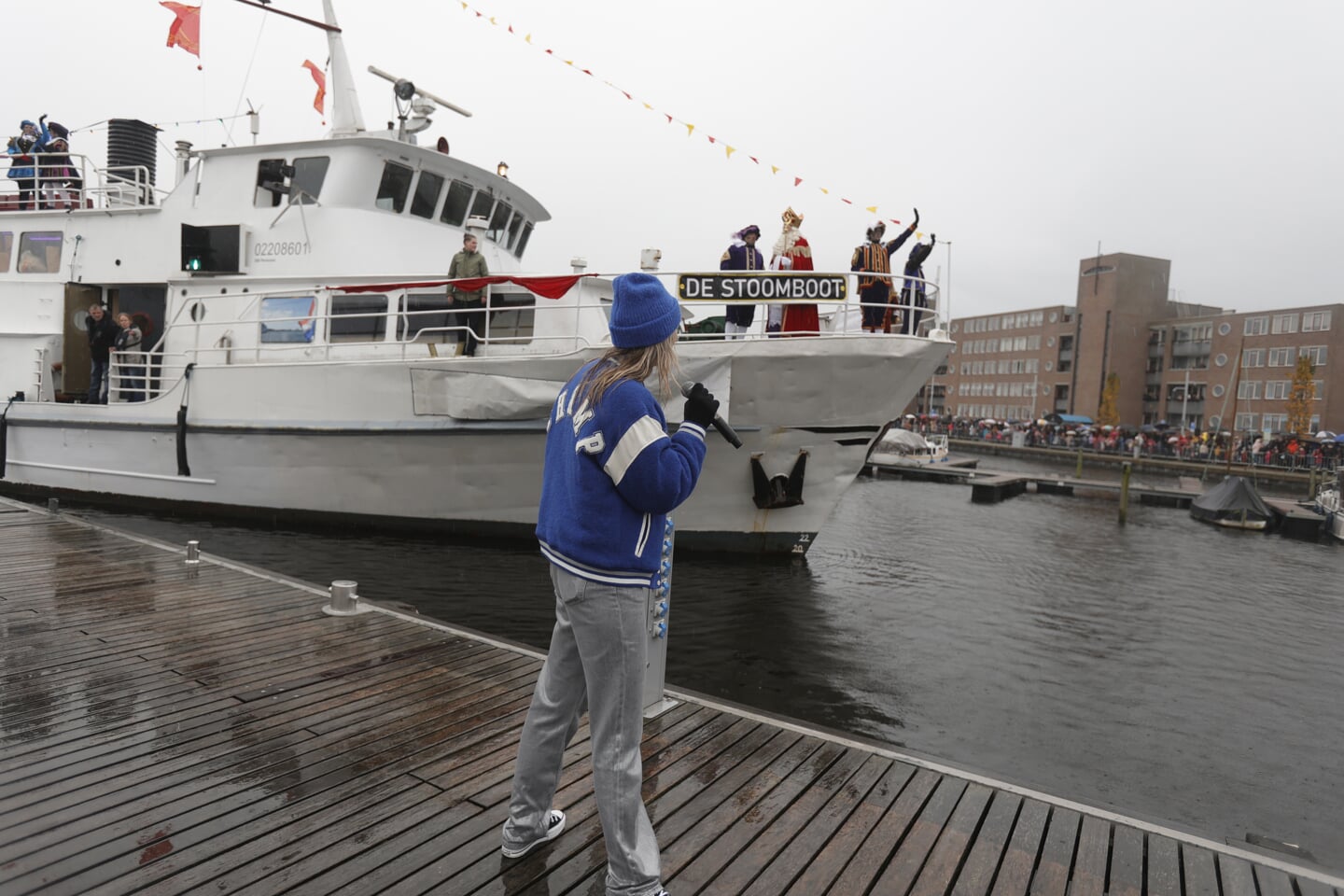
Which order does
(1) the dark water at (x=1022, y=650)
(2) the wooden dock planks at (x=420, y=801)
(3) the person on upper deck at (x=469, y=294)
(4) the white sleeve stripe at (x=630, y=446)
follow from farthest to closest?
(3) the person on upper deck at (x=469, y=294) → (1) the dark water at (x=1022, y=650) → (2) the wooden dock planks at (x=420, y=801) → (4) the white sleeve stripe at (x=630, y=446)

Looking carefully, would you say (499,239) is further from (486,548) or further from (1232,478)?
(1232,478)

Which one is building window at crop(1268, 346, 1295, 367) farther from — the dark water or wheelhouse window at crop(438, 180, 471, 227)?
wheelhouse window at crop(438, 180, 471, 227)

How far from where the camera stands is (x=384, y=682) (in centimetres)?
423

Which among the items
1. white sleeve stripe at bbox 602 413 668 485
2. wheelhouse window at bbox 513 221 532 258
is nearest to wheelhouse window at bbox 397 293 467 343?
wheelhouse window at bbox 513 221 532 258

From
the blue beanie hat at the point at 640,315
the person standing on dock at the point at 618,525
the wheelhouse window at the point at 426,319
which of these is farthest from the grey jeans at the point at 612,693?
the wheelhouse window at the point at 426,319

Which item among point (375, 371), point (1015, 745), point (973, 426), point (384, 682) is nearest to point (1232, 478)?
point (1015, 745)

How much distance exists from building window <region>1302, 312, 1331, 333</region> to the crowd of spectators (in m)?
9.52

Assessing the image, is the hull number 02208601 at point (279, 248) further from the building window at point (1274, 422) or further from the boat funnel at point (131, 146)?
the building window at point (1274, 422)

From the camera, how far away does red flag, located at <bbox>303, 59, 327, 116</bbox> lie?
44.6ft

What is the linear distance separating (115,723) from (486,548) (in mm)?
6747

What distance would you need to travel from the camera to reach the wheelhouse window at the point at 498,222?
12258mm

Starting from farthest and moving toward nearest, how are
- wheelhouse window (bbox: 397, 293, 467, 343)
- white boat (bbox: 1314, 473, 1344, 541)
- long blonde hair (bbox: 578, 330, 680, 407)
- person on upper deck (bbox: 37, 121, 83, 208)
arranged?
white boat (bbox: 1314, 473, 1344, 541)
person on upper deck (bbox: 37, 121, 83, 208)
wheelhouse window (bbox: 397, 293, 467, 343)
long blonde hair (bbox: 578, 330, 680, 407)

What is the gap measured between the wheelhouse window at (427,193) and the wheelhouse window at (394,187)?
0.15 metres

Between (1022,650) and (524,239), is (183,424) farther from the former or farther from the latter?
(1022,650)
